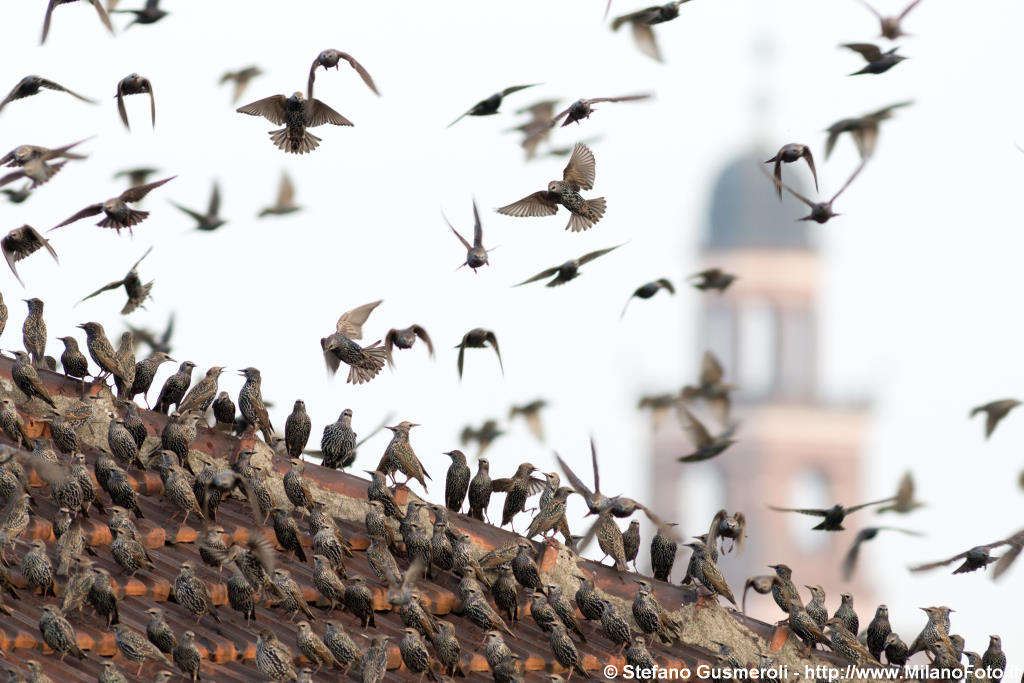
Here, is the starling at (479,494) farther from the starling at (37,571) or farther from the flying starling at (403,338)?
the starling at (37,571)

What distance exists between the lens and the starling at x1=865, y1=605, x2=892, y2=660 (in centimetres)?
1201

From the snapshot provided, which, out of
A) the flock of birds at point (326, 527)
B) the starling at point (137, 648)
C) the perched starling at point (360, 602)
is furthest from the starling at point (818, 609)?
the starling at point (137, 648)

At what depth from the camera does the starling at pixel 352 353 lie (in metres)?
13.9

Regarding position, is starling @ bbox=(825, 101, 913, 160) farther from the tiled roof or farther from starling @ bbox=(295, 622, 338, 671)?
starling @ bbox=(295, 622, 338, 671)

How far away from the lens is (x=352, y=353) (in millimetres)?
13961

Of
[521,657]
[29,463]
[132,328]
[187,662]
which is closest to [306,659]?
[187,662]

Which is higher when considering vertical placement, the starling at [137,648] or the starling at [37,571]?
the starling at [37,571]

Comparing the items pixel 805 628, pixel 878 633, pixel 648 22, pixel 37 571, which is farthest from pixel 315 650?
pixel 648 22

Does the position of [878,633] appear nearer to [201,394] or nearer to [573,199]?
[573,199]

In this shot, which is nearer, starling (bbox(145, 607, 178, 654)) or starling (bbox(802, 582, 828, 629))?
starling (bbox(145, 607, 178, 654))

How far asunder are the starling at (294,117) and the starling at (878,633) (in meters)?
5.49

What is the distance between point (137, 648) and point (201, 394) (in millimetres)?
3337

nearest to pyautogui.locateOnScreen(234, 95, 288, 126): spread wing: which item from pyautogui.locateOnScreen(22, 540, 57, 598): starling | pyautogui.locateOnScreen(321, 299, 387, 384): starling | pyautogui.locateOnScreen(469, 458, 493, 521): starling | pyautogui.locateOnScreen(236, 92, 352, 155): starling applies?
pyautogui.locateOnScreen(236, 92, 352, 155): starling

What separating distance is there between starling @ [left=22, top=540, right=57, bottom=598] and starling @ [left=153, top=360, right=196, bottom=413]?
2812mm
